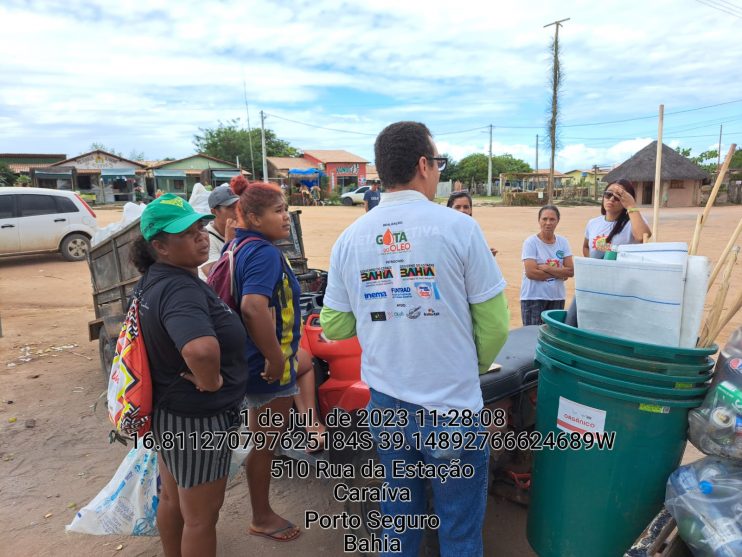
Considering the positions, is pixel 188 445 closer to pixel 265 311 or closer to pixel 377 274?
pixel 265 311

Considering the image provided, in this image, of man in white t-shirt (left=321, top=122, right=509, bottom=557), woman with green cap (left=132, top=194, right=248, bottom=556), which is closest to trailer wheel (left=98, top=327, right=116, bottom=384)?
woman with green cap (left=132, top=194, right=248, bottom=556)

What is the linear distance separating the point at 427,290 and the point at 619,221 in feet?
8.96

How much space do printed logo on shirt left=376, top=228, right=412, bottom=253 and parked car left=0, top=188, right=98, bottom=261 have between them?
1154cm

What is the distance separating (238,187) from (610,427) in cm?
255

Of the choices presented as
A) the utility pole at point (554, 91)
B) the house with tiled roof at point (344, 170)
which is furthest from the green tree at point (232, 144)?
the utility pole at point (554, 91)

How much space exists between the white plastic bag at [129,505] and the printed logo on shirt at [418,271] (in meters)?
1.65

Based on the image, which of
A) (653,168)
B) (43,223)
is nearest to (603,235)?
(43,223)

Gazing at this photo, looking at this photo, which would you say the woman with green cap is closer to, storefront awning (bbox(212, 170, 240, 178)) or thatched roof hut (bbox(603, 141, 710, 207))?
thatched roof hut (bbox(603, 141, 710, 207))

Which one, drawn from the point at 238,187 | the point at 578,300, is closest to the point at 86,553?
the point at 238,187

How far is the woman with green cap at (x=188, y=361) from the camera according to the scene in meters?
1.73

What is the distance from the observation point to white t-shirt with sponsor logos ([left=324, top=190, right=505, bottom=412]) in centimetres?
168

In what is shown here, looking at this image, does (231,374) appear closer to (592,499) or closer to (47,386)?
(592,499)

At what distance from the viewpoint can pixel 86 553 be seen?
270 centimetres

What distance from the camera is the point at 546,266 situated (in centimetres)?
401
